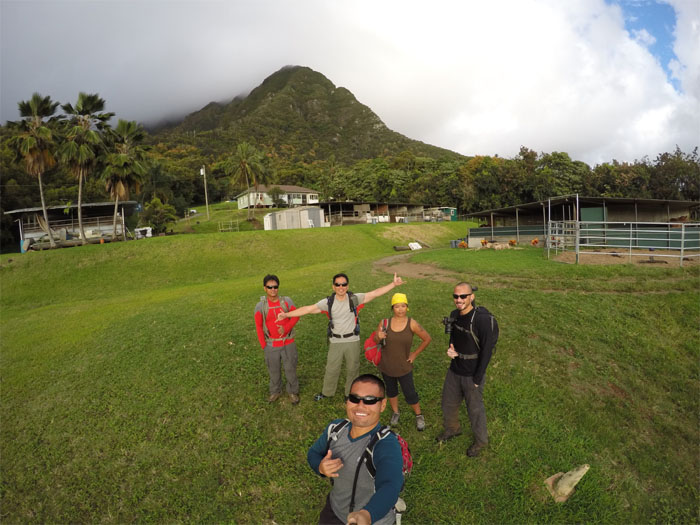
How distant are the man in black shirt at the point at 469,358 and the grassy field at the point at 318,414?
57 centimetres

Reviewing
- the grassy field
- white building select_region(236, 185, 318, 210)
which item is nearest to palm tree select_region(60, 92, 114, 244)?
the grassy field

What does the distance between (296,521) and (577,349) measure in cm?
742

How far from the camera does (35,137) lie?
90.7 feet

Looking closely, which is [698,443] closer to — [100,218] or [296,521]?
[296,521]

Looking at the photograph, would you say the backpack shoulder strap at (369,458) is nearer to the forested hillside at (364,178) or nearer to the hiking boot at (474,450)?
the hiking boot at (474,450)

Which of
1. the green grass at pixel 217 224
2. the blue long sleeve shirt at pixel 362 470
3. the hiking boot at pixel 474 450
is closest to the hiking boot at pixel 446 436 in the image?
the hiking boot at pixel 474 450

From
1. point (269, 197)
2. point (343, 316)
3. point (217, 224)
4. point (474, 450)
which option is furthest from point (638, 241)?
point (269, 197)

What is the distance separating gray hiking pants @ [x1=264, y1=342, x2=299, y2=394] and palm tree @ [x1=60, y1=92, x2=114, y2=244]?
30.6m

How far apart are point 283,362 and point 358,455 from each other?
3.56 metres

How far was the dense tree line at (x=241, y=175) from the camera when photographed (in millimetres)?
29328

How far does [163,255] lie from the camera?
26391 millimetres

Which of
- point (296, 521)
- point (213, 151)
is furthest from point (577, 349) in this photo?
point (213, 151)

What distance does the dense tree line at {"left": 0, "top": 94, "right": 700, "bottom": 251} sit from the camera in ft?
96.2

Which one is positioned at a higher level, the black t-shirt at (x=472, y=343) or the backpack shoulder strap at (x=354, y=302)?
the backpack shoulder strap at (x=354, y=302)
